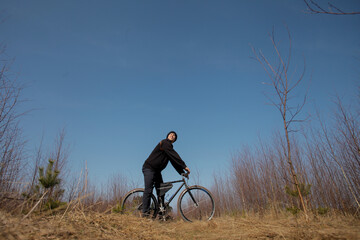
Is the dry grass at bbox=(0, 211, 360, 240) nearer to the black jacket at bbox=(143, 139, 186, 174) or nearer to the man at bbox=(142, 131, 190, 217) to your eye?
the man at bbox=(142, 131, 190, 217)

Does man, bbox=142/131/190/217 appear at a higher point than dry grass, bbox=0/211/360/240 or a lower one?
higher

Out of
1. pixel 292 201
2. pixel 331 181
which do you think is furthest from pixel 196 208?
pixel 331 181

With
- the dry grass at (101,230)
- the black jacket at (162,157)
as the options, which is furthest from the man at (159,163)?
the dry grass at (101,230)

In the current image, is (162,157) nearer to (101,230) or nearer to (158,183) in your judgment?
(158,183)

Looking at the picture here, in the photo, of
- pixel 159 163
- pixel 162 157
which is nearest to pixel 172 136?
pixel 162 157

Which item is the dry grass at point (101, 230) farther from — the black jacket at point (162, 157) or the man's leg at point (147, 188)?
the black jacket at point (162, 157)

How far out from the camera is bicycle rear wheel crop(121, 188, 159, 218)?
134 inches

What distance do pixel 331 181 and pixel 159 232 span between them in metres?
4.66

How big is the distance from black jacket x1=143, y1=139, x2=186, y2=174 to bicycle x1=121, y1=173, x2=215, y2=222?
304 millimetres

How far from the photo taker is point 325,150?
4.99 metres

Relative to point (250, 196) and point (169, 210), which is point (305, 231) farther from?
point (250, 196)

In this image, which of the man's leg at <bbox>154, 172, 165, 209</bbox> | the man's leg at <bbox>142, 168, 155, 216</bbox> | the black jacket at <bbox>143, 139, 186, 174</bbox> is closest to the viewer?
the man's leg at <bbox>142, 168, 155, 216</bbox>

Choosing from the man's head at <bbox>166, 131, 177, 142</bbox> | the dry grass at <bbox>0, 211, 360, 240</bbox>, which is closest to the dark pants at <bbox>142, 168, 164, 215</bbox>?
the man's head at <bbox>166, 131, 177, 142</bbox>

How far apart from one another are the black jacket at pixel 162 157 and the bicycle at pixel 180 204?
1.00ft
